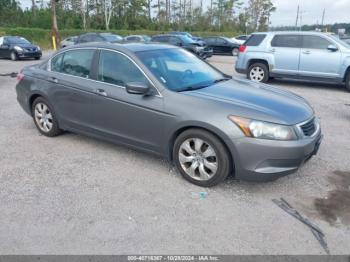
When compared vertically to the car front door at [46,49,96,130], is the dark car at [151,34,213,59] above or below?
above

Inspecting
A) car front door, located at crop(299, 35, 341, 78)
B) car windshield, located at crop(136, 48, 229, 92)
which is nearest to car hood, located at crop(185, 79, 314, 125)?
Result: car windshield, located at crop(136, 48, 229, 92)

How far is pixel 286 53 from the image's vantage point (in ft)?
34.3

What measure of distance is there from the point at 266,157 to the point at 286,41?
8048 mm

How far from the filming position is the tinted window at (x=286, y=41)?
1038 cm

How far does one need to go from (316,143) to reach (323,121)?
3108 millimetres

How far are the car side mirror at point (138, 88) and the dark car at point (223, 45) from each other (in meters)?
22.0

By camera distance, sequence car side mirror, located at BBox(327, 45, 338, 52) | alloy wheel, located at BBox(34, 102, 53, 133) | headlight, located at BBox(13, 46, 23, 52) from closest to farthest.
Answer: alloy wheel, located at BBox(34, 102, 53, 133) → car side mirror, located at BBox(327, 45, 338, 52) → headlight, located at BBox(13, 46, 23, 52)

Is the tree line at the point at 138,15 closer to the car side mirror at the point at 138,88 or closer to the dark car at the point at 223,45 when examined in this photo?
the dark car at the point at 223,45

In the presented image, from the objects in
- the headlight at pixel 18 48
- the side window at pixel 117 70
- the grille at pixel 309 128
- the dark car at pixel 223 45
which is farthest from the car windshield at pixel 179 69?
the dark car at pixel 223 45

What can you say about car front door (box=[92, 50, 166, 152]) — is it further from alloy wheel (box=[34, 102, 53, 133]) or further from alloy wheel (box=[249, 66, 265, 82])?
alloy wheel (box=[249, 66, 265, 82])

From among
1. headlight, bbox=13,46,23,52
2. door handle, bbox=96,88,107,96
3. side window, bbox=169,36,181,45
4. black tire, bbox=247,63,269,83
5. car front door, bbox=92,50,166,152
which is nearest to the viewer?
car front door, bbox=92,50,166,152

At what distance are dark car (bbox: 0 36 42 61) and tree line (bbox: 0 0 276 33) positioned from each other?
65.3 ft

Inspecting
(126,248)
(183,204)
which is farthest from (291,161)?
(126,248)

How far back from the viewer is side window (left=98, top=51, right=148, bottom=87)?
4273mm
